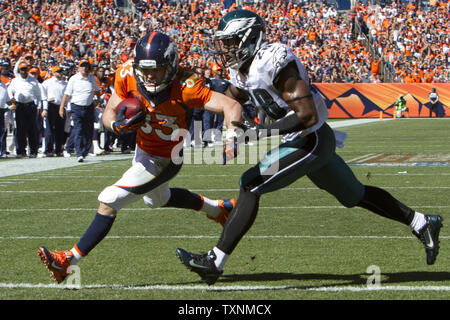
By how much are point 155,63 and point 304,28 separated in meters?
34.3

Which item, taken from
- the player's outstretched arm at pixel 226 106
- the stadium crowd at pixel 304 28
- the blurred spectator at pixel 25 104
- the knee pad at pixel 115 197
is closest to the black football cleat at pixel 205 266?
the knee pad at pixel 115 197

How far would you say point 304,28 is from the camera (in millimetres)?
38281

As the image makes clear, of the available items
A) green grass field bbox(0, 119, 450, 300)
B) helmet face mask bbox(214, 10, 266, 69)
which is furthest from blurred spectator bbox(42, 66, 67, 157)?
helmet face mask bbox(214, 10, 266, 69)

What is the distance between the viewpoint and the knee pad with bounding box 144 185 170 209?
546 centimetres

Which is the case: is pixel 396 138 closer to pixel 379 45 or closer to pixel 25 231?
pixel 25 231

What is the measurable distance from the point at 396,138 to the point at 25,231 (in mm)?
13981

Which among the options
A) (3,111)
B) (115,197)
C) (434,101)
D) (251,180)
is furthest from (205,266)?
(434,101)

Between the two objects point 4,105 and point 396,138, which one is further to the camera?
point 396,138

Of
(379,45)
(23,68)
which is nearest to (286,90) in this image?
(23,68)

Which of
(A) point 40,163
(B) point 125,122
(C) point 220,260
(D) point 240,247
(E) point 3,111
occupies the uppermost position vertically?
(B) point 125,122

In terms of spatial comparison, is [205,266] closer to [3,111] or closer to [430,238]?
[430,238]

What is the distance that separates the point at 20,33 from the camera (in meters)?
29.1

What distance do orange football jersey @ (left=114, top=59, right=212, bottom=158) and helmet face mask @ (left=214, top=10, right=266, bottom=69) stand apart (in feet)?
1.01

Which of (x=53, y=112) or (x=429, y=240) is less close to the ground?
(x=429, y=240)
